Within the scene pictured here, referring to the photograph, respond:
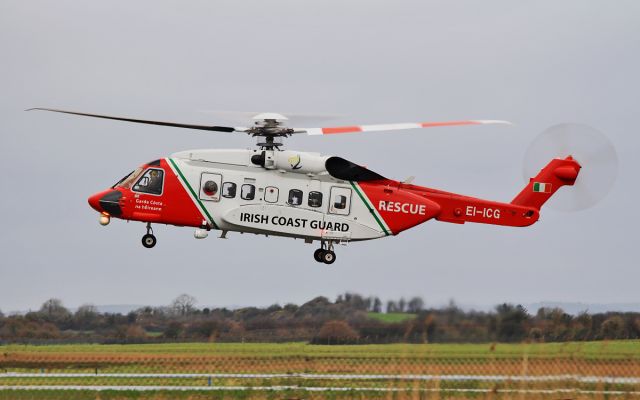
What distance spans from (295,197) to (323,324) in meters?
9.80

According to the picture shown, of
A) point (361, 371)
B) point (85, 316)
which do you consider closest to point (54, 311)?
point (85, 316)

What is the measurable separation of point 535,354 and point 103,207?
1658cm

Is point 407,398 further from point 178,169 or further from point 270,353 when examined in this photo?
point 178,169

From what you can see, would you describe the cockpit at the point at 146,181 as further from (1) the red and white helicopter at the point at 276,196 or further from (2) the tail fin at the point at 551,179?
(2) the tail fin at the point at 551,179

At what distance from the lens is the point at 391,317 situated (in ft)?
70.2

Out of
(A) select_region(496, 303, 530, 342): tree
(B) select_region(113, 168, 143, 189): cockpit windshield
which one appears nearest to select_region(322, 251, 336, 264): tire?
(B) select_region(113, 168, 143, 189): cockpit windshield

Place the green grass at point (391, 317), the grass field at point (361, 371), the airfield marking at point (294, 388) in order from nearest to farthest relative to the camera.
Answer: the airfield marking at point (294, 388) < the grass field at point (361, 371) < the green grass at point (391, 317)

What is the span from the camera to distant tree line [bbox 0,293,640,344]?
19719mm

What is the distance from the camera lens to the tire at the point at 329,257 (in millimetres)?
33875

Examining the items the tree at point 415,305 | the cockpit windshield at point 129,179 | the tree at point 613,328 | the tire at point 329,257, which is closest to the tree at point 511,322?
the tree at point 415,305

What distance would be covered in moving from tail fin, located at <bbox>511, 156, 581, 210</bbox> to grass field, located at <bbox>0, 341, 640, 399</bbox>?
451 inches

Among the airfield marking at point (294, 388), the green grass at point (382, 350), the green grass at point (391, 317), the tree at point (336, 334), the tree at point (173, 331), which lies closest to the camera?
the airfield marking at point (294, 388)

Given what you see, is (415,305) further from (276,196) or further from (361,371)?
(276,196)

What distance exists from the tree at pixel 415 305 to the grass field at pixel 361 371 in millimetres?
683
